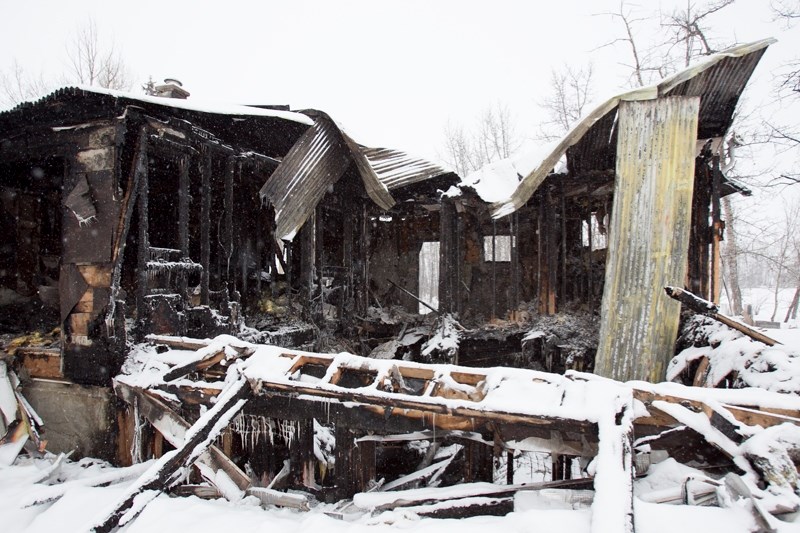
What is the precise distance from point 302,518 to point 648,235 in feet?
18.2

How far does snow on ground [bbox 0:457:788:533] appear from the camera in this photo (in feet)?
8.76

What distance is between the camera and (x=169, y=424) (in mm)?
4773

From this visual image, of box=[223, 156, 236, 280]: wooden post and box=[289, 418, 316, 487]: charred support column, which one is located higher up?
box=[223, 156, 236, 280]: wooden post

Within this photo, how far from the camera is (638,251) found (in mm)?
5941

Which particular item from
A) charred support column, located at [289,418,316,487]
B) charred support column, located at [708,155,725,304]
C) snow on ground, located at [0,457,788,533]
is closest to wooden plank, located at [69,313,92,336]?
snow on ground, located at [0,457,788,533]

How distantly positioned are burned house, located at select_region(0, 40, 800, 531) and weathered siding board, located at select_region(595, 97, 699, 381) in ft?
0.08

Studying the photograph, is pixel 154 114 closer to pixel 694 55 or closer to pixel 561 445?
pixel 561 445

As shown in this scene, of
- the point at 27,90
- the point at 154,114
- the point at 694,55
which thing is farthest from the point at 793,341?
the point at 27,90

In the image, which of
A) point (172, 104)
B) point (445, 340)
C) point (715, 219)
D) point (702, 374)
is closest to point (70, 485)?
point (172, 104)

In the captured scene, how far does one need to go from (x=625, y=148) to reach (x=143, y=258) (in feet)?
22.9

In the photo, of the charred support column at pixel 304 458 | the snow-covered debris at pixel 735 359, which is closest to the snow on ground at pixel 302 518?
the charred support column at pixel 304 458

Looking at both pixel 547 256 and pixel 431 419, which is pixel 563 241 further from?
pixel 431 419

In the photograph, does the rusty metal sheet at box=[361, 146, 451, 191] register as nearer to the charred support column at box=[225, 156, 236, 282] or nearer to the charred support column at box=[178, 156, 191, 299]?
the charred support column at box=[225, 156, 236, 282]

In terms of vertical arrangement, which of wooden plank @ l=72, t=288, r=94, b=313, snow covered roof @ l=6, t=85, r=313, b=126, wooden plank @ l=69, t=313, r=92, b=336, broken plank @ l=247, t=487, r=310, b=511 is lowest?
broken plank @ l=247, t=487, r=310, b=511
